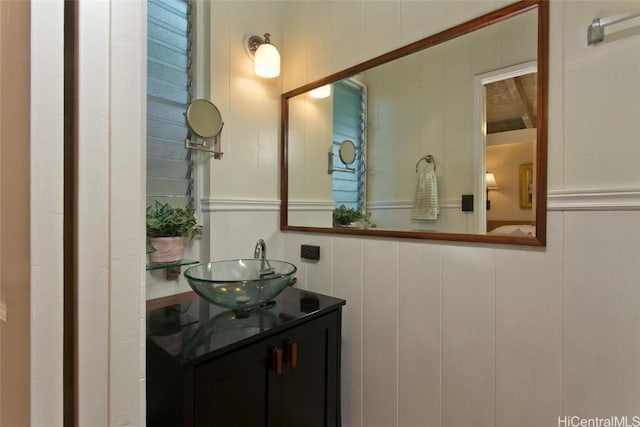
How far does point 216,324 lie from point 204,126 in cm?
88

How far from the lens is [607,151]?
34.1 inches

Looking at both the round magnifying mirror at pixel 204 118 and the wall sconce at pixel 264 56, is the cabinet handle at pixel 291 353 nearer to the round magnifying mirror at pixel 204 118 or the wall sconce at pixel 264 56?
the round magnifying mirror at pixel 204 118

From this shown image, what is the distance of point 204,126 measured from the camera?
4.68 ft

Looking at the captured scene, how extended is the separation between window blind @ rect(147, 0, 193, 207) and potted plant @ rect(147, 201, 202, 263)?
3.5 inches

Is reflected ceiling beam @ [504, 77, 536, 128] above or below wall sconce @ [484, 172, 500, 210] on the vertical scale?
above

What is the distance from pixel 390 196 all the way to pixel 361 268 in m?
0.35

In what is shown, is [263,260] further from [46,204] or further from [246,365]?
[46,204]

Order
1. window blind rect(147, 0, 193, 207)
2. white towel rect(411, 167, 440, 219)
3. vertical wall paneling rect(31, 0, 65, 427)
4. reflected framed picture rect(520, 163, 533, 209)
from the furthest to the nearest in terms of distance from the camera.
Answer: window blind rect(147, 0, 193, 207) < white towel rect(411, 167, 440, 219) < reflected framed picture rect(520, 163, 533, 209) < vertical wall paneling rect(31, 0, 65, 427)

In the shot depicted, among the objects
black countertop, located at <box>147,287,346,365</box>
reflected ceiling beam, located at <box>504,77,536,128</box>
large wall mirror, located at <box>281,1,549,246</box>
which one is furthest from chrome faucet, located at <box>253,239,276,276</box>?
reflected ceiling beam, located at <box>504,77,536,128</box>

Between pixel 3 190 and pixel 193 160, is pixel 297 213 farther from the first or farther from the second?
pixel 3 190

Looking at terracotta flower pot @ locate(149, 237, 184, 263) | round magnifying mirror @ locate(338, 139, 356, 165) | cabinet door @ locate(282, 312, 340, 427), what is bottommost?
cabinet door @ locate(282, 312, 340, 427)

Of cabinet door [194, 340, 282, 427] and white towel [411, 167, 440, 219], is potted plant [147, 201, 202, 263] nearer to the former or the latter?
cabinet door [194, 340, 282, 427]

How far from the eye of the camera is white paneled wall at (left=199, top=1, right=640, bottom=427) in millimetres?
858

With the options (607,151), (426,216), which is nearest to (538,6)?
(607,151)
